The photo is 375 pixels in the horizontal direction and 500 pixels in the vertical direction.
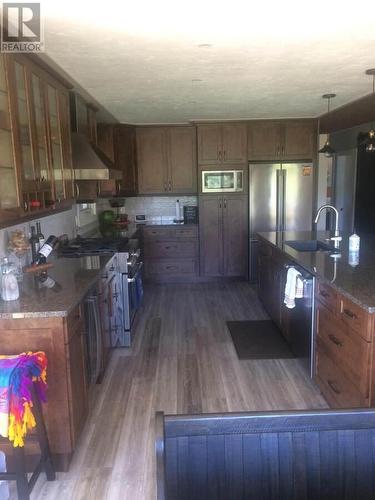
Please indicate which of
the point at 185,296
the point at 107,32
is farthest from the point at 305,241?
the point at 107,32

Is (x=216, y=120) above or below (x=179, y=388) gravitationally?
above

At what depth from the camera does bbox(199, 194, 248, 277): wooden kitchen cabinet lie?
19.6 feet

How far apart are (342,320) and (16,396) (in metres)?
1.84

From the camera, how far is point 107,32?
233cm

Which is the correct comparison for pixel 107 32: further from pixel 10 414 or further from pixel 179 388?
pixel 179 388

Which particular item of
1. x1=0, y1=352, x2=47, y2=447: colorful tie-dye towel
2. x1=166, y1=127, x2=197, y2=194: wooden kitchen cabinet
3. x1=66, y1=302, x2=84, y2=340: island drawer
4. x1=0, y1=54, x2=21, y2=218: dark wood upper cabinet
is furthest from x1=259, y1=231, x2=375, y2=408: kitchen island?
x1=166, y1=127, x2=197, y2=194: wooden kitchen cabinet

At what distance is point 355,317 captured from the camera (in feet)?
7.40

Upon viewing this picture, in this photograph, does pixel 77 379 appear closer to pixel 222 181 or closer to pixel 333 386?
pixel 333 386

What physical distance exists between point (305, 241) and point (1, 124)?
3.01 meters

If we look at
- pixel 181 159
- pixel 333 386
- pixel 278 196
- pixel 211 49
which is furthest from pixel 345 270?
pixel 181 159

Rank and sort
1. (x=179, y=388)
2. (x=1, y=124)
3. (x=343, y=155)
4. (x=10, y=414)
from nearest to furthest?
(x=10, y=414) < (x=1, y=124) < (x=179, y=388) < (x=343, y=155)

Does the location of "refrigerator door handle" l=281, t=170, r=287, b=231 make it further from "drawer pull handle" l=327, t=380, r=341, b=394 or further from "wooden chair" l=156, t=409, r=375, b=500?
"wooden chair" l=156, t=409, r=375, b=500

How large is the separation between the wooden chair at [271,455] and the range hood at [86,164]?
2.84 m

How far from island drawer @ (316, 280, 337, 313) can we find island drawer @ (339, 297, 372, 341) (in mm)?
108
